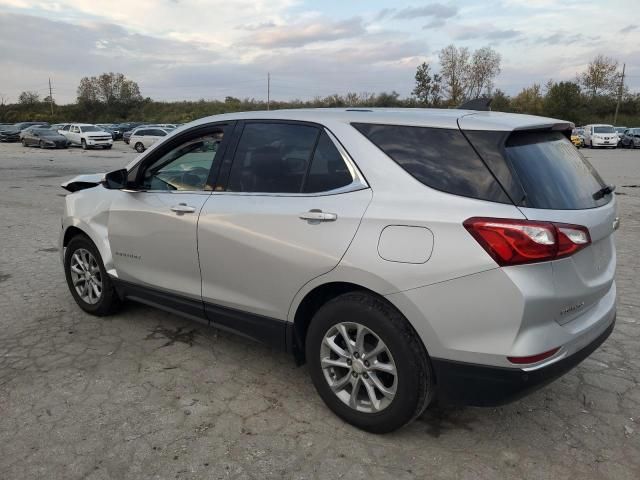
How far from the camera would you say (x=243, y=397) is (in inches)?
126

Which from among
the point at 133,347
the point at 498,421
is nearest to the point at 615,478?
the point at 498,421

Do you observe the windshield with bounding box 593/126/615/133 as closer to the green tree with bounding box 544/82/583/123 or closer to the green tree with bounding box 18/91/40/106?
the green tree with bounding box 544/82/583/123

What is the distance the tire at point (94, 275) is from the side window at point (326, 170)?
2188mm

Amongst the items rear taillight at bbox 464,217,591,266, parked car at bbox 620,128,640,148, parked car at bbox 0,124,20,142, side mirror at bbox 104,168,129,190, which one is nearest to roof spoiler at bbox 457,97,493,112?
rear taillight at bbox 464,217,591,266

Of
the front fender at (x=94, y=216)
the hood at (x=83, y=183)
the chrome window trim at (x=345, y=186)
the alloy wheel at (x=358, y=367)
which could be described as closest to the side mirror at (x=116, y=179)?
the front fender at (x=94, y=216)

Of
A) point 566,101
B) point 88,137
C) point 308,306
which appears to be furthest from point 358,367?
point 566,101

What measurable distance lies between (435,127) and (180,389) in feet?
7.19

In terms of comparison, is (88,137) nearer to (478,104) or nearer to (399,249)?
(478,104)

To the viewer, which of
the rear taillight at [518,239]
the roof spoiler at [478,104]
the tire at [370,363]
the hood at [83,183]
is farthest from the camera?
the hood at [83,183]

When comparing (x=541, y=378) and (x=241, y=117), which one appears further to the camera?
(x=241, y=117)

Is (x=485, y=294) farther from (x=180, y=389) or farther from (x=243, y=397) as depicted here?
(x=180, y=389)

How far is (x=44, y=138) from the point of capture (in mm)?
34500

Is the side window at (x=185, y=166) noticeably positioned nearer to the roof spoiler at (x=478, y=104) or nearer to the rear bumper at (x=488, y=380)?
the roof spoiler at (x=478, y=104)

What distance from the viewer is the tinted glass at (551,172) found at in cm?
241
